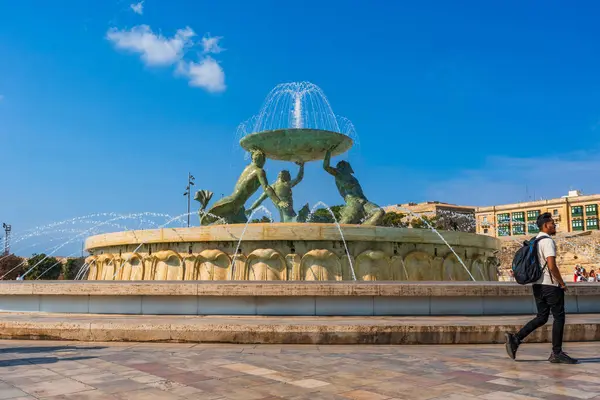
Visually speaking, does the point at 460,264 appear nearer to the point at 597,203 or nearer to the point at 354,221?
the point at 354,221

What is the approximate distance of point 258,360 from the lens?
503 centimetres

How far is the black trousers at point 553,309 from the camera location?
16.1 feet

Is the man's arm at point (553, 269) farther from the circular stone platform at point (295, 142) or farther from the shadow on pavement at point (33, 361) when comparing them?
the circular stone platform at point (295, 142)

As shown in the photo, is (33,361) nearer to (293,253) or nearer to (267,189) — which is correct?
(293,253)

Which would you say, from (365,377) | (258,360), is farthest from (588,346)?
(258,360)

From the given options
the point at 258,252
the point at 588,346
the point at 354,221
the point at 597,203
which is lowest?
the point at 588,346

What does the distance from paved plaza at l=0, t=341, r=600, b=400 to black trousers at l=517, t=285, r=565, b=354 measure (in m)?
0.25

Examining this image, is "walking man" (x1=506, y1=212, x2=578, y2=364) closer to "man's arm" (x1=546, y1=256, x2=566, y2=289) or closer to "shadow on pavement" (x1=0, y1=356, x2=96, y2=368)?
"man's arm" (x1=546, y1=256, x2=566, y2=289)

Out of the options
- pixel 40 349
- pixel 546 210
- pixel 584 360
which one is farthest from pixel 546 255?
pixel 546 210

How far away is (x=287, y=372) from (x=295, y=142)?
11.1 metres

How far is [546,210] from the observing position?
86625 millimetres

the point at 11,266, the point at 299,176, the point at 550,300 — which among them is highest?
the point at 299,176

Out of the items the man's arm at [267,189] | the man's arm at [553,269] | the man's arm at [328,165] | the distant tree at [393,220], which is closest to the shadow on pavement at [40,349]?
the man's arm at [553,269]

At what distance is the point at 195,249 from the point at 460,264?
220 inches
